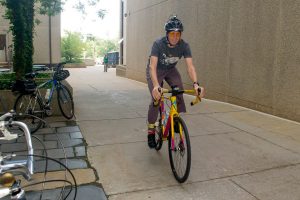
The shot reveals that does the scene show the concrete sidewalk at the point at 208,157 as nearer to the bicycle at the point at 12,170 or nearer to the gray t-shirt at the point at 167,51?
the gray t-shirt at the point at 167,51

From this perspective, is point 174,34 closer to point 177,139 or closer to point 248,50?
point 177,139

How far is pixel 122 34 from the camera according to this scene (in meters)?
35.8

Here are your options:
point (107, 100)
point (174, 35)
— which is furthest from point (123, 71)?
point (174, 35)

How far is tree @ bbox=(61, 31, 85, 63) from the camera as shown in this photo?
38625mm

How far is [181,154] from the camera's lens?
156 inches

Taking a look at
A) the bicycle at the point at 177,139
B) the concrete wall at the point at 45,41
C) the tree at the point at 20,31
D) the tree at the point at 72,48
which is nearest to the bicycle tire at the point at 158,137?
the bicycle at the point at 177,139

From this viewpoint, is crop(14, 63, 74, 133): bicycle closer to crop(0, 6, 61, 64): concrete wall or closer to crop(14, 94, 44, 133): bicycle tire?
crop(14, 94, 44, 133): bicycle tire

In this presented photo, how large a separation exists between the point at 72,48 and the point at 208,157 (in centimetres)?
3577

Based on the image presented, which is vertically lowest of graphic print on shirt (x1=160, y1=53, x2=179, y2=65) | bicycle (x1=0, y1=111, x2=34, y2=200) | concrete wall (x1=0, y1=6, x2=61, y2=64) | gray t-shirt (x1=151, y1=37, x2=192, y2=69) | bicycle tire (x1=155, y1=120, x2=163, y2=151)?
bicycle tire (x1=155, y1=120, x2=163, y2=151)

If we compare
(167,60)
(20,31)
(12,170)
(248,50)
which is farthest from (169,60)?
(20,31)

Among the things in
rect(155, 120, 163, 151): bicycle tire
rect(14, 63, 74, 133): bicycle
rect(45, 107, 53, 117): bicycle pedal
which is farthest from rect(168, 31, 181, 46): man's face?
rect(45, 107, 53, 117): bicycle pedal

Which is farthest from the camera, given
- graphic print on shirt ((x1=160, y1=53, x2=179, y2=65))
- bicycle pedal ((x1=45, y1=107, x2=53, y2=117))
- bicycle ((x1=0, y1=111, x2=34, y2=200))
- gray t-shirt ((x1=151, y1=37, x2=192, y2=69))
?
bicycle pedal ((x1=45, y1=107, x2=53, y2=117))

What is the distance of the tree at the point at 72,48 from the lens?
1521 inches

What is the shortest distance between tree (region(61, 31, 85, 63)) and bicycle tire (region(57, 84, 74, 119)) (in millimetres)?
32003
